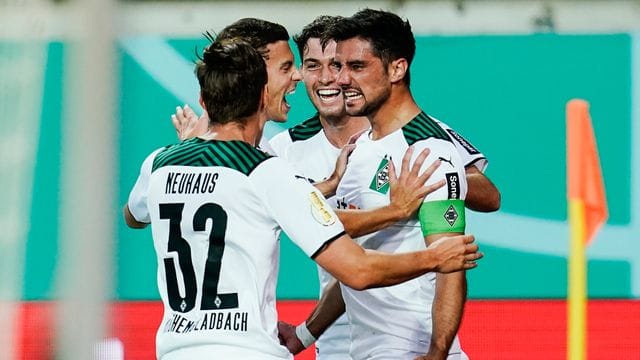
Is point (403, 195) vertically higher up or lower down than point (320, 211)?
higher up

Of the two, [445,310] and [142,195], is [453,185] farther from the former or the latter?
[142,195]

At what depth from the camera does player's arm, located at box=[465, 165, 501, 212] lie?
179 inches

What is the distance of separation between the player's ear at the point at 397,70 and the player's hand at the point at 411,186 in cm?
45

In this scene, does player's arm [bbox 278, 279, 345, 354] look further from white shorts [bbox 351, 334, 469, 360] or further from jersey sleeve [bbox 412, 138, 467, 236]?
jersey sleeve [bbox 412, 138, 467, 236]

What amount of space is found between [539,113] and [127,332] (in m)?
3.24

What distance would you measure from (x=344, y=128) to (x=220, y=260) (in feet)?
6.01

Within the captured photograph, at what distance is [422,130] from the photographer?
4.11 meters

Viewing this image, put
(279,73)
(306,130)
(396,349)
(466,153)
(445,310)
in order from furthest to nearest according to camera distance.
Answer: (306,130), (279,73), (466,153), (396,349), (445,310)

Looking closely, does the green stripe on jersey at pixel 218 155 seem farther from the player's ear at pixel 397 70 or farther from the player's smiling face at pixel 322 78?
the player's smiling face at pixel 322 78

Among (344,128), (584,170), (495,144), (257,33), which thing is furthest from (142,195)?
(495,144)

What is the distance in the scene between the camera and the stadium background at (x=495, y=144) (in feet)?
28.6

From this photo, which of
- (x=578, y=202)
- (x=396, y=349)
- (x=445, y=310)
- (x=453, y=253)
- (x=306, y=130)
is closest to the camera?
(x=578, y=202)

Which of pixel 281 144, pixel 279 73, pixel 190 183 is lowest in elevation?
pixel 190 183

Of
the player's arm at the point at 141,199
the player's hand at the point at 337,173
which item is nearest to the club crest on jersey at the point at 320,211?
the player's arm at the point at 141,199
